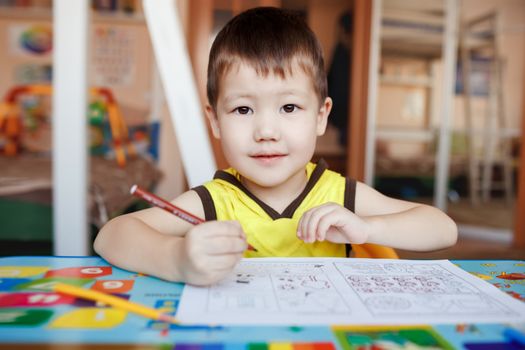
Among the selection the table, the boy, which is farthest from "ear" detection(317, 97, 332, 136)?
the table

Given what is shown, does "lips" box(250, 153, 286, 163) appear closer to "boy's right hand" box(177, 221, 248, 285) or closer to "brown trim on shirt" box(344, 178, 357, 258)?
"brown trim on shirt" box(344, 178, 357, 258)

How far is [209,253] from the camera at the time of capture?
18.6 inches

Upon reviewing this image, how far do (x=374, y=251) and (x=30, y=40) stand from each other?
3.19 meters

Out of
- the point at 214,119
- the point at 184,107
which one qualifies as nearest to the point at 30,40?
the point at 184,107

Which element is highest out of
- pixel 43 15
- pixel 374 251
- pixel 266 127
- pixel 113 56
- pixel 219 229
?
pixel 43 15

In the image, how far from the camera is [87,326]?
37 cm

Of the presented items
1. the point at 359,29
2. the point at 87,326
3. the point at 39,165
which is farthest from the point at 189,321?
the point at 359,29

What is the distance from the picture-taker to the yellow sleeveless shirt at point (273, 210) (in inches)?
32.1

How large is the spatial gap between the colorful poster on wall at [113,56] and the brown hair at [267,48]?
2.59 m

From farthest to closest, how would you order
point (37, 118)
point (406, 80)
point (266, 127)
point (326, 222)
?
point (406, 80)
point (37, 118)
point (266, 127)
point (326, 222)

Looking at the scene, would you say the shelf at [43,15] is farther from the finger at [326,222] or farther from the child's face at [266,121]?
the finger at [326,222]

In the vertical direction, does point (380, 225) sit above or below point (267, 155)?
below

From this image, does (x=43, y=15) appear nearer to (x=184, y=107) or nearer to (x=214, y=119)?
(x=184, y=107)

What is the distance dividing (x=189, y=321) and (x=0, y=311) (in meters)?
0.19
